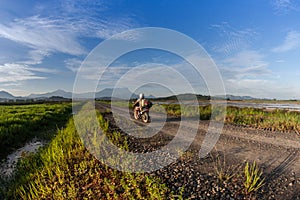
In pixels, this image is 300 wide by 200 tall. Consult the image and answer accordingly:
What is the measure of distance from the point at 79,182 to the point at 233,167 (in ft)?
12.6

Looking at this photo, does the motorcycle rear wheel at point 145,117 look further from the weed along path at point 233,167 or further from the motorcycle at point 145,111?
the weed along path at point 233,167

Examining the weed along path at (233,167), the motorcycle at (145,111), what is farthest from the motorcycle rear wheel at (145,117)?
the weed along path at (233,167)

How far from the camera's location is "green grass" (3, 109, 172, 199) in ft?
16.3

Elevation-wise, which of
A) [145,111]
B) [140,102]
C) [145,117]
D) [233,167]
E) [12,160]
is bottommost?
[12,160]

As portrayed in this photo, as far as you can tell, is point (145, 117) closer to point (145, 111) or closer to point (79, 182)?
point (145, 111)

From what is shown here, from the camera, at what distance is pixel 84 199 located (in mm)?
5281

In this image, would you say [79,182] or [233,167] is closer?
[233,167]

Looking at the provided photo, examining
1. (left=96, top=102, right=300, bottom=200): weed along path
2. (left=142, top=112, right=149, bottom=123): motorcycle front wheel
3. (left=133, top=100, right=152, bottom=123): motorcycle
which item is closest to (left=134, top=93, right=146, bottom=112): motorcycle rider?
(left=133, top=100, right=152, bottom=123): motorcycle

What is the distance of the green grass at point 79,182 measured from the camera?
4.96 meters

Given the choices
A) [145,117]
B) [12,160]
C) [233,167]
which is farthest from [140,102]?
[233,167]

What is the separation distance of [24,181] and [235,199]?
18.6 ft

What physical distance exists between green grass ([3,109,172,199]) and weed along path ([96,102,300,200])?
0.50m

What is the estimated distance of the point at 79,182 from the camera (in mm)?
6043

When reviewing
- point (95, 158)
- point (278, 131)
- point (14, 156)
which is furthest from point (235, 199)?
point (14, 156)
